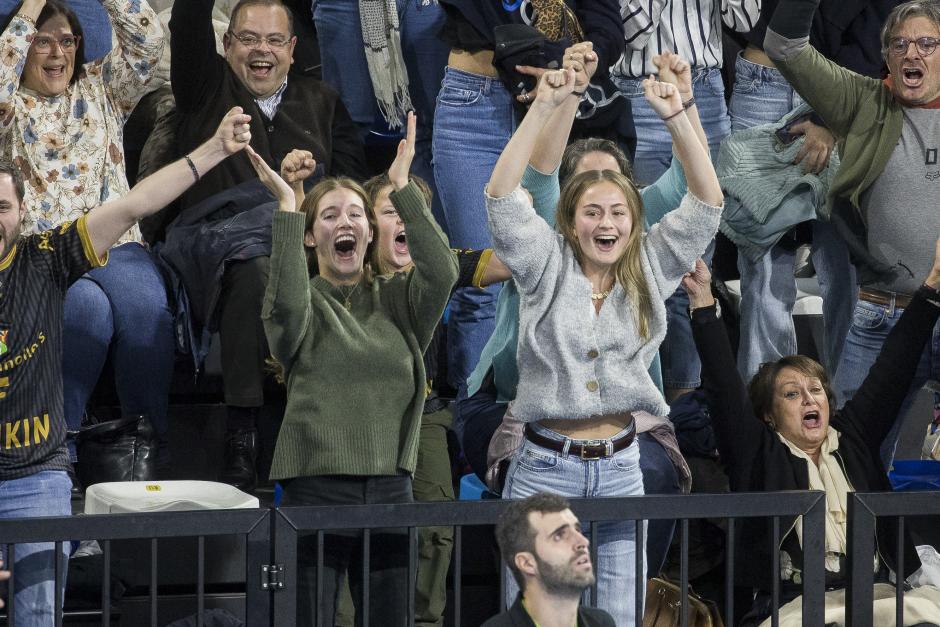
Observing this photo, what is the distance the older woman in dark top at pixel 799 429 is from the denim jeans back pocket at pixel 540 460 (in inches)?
25.6

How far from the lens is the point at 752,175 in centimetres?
541

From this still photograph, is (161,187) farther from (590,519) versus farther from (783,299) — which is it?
(783,299)

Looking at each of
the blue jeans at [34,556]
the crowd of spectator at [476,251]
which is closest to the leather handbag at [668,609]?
the crowd of spectator at [476,251]

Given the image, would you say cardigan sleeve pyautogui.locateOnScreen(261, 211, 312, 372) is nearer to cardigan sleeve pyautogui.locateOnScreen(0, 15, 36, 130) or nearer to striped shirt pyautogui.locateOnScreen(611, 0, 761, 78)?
cardigan sleeve pyautogui.locateOnScreen(0, 15, 36, 130)

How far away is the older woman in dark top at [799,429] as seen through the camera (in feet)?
14.7

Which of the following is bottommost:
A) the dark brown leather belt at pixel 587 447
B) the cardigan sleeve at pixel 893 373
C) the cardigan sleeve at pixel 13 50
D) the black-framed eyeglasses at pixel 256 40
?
the dark brown leather belt at pixel 587 447

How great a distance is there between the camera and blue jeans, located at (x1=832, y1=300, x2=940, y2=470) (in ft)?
16.2

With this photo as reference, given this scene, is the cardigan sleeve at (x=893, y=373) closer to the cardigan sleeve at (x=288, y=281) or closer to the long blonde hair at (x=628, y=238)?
the long blonde hair at (x=628, y=238)

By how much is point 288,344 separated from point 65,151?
4.72 feet

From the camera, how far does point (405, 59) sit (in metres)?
5.70

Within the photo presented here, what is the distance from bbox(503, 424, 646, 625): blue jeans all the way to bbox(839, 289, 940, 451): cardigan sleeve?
917 millimetres

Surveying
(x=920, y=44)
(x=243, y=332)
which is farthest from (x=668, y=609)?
(x=920, y=44)

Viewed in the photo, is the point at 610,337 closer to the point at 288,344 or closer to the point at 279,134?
the point at 288,344

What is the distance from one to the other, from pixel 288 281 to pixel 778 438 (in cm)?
148
